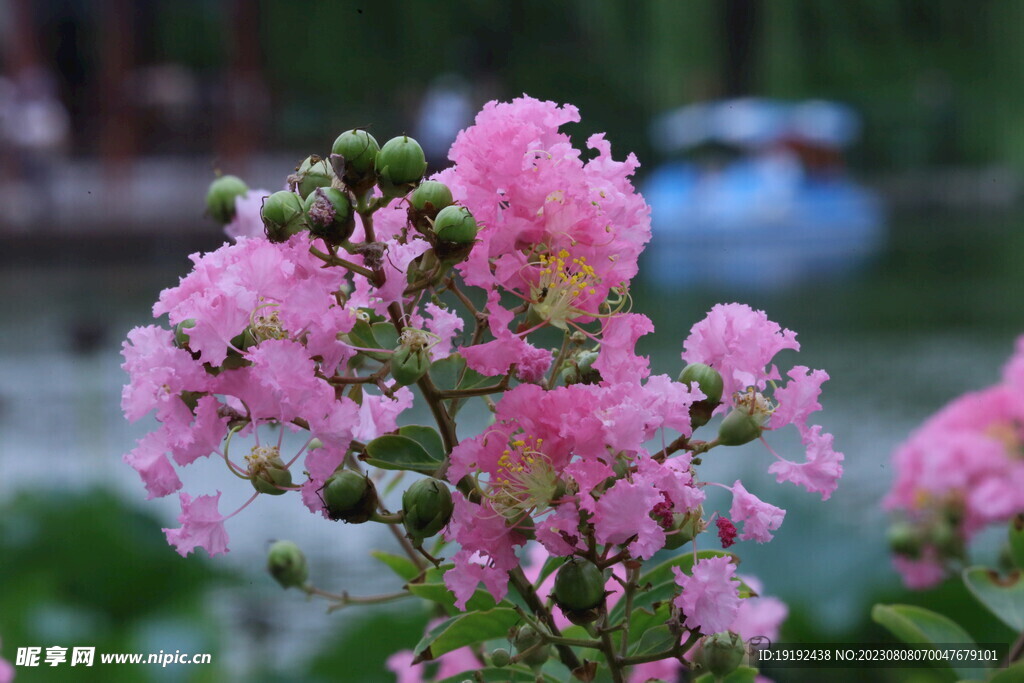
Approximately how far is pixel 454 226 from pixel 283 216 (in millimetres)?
77

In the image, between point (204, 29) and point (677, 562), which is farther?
point (204, 29)

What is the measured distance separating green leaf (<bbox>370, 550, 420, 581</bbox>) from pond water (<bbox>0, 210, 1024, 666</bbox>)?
0.32 metres

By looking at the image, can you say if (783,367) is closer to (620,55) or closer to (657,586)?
(657,586)

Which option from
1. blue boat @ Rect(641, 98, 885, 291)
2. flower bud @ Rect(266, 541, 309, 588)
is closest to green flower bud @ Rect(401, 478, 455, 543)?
flower bud @ Rect(266, 541, 309, 588)

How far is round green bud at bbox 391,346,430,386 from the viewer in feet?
1.73

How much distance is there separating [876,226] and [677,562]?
10111mm

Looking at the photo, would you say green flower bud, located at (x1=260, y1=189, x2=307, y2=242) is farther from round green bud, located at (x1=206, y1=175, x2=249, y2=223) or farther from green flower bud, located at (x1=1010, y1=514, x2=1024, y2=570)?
green flower bud, located at (x1=1010, y1=514, x2=1024, y2=570)

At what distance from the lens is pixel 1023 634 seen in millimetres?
816

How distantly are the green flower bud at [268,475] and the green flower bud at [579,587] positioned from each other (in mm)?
135

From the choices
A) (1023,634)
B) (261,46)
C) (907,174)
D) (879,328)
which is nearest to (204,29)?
(261,46)

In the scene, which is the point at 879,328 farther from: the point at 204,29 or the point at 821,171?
the point at 204,29

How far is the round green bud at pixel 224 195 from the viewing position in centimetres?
75

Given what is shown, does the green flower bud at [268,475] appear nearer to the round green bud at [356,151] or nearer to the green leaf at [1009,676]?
the round green bud at [356,151]

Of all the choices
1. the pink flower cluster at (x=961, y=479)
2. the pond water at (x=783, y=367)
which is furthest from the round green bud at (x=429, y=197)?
the pink flower cluster at (x=961, y=479)
